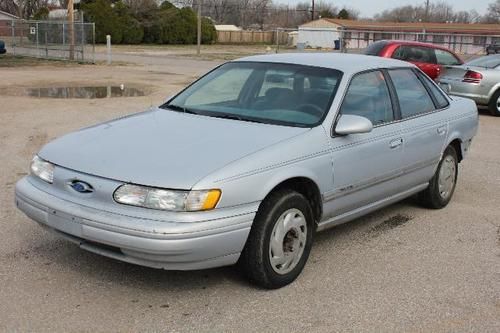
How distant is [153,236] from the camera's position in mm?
3584

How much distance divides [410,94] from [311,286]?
2330 millimetres

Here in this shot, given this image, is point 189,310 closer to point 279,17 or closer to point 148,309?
point 148,309

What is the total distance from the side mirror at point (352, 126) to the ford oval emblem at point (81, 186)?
181 cm

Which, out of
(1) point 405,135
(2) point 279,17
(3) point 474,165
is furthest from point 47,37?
(2) point 279,17

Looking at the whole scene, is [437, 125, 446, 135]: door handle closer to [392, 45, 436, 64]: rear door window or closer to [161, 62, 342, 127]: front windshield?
[161, 62, 342, 127]: front windshield

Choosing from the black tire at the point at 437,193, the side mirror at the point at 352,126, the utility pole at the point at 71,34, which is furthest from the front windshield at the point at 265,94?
the utility pole at the point at 71,34

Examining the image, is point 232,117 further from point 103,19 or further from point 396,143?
point 103,19

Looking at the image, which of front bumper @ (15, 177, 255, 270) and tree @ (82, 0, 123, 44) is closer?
front bumper @ (15, 177, 255, 270)

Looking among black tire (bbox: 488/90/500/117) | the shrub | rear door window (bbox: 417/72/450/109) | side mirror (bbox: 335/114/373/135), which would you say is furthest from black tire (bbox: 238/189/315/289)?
the shrub

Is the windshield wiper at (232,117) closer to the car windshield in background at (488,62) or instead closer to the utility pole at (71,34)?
the car windshield in background at (488,62)

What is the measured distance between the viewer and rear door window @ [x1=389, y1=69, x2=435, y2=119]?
5.55 metres

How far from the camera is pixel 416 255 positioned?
4969 mm

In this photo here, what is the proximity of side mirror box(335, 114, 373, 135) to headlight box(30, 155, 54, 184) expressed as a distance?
6.65ft

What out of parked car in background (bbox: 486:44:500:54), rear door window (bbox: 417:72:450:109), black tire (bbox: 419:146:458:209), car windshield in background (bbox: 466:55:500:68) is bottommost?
black tire (bbox: 419:146:458:209)
